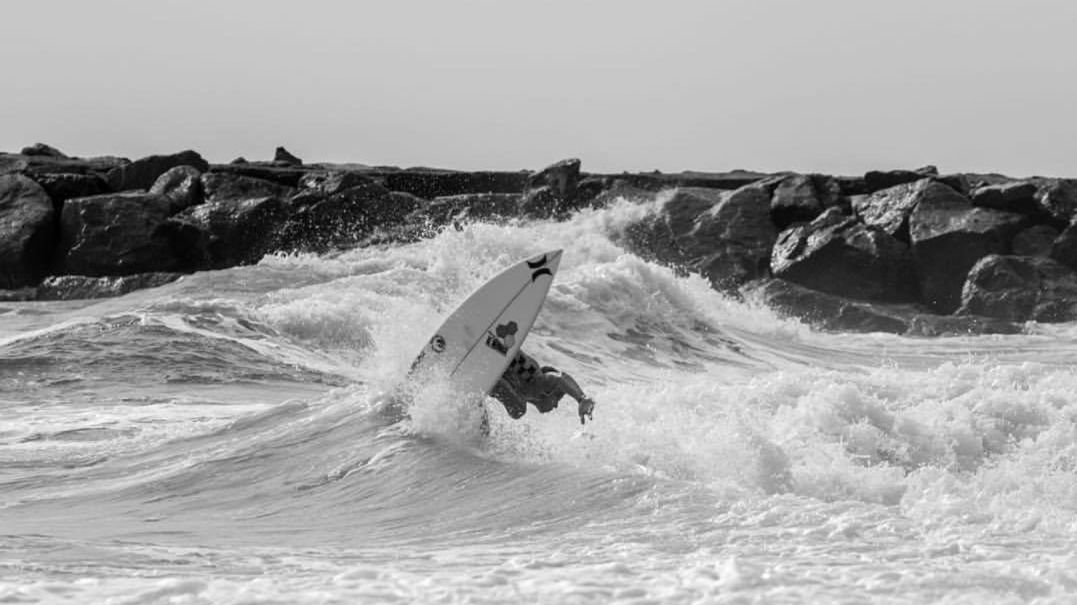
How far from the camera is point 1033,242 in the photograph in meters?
25.2

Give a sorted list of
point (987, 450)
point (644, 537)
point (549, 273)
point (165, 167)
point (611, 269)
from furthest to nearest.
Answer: point (165, 167), point (611, 269), point (549, 273), point (987, 450), point (644, 537)

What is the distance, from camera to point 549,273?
10.1m

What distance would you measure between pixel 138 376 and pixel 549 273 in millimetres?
4962

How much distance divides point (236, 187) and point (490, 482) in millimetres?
22112

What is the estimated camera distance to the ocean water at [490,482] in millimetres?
5281

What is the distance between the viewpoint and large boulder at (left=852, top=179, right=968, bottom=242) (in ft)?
84.0

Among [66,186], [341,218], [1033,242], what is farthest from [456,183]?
[1033,242]

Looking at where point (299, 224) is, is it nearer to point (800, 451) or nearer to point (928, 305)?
point (928, 305)

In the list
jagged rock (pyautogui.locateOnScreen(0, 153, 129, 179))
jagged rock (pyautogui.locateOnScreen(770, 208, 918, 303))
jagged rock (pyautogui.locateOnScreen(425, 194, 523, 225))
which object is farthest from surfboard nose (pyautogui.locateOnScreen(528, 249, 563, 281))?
jagged rock (pyautogui.locateOnScreen(0, 153, 129, 179))

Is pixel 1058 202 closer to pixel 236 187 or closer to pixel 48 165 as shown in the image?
pixel 236 187

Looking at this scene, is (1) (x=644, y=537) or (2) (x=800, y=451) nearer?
(1) (x=644, y=537)

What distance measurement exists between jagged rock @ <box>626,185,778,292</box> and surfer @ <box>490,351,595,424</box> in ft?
54.1

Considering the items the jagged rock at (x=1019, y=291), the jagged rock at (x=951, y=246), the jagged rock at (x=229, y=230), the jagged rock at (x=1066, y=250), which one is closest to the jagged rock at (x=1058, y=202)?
the jagged rock at (x=1066, y=250)

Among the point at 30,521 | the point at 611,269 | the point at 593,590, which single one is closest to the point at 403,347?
the point at 30,521
